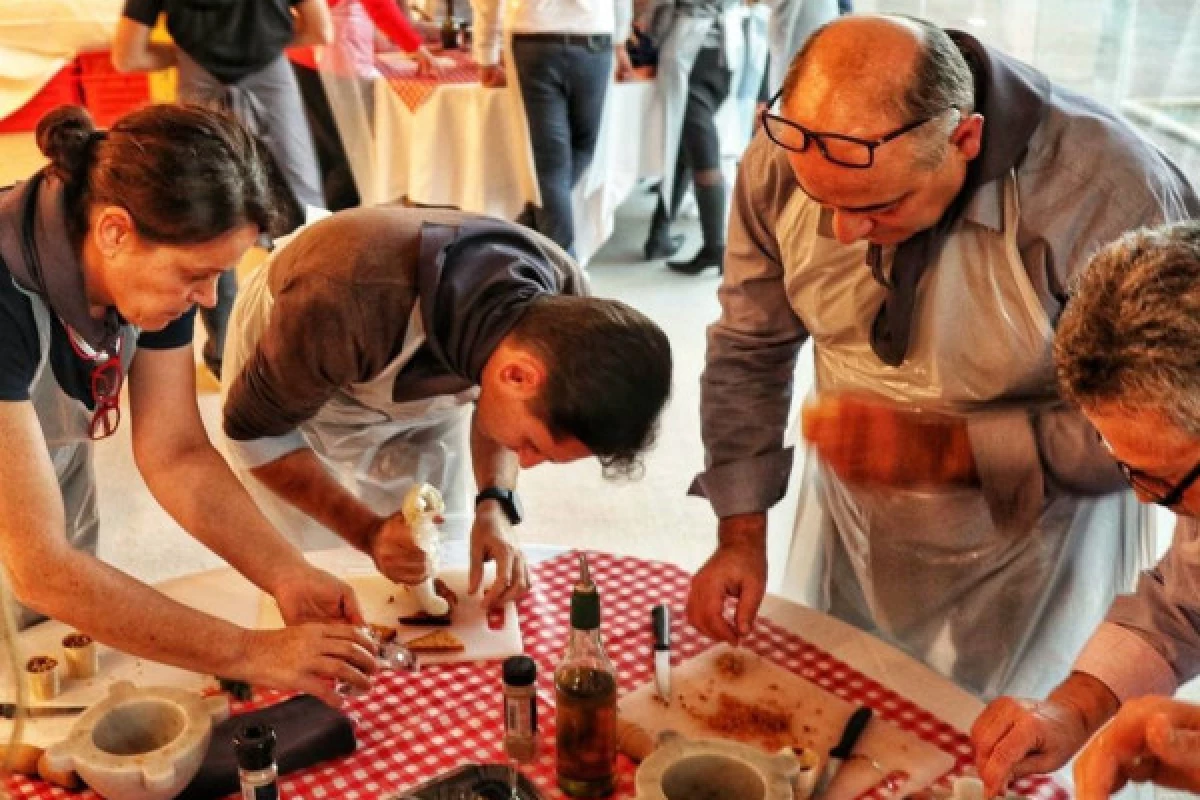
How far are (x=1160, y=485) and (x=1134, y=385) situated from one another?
0.17m

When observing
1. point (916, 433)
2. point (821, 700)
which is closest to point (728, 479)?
point (916, 433)

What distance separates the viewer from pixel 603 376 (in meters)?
1.73

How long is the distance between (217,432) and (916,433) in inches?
111

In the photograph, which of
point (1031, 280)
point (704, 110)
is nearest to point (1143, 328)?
point (1031, 280)

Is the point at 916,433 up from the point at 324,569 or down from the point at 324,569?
up

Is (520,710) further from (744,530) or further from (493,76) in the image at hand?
(493,76)

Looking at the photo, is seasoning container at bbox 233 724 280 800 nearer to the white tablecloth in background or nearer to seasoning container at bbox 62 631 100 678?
seasoning container at bbox 62 631 100 678

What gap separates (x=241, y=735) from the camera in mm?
1472

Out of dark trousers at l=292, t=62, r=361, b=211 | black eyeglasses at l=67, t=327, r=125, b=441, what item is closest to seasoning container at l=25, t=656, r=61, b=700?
black eyeglasses at l=67, t=327, r=125, b=441

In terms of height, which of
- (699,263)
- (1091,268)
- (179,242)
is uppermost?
(1091,268)

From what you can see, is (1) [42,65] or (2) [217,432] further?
(1) [42,65]

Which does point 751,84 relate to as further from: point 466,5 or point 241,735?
point 241,735

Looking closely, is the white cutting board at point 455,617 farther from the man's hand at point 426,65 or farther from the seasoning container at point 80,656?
the man's hand at point 426,65

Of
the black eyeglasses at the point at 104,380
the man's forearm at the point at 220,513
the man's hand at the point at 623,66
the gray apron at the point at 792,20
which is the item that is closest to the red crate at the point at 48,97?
the man's hand at the point at 623,66
